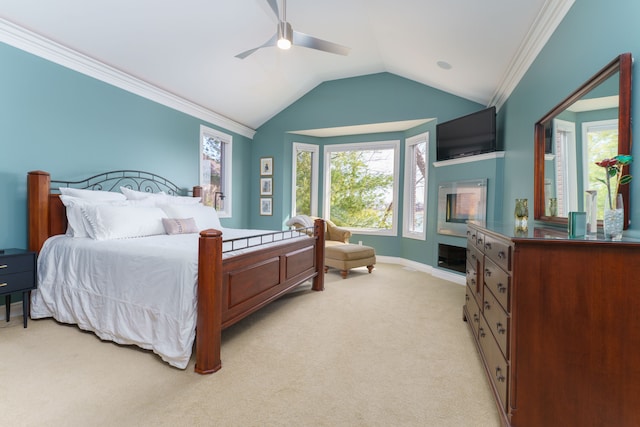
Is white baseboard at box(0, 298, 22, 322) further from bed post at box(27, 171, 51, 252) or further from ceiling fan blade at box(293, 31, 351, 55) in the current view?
ceiling fan blade at box(293, 31, 351, 55)

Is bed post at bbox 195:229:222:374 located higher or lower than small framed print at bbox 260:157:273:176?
lower

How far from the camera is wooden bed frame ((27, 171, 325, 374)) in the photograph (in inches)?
76.7

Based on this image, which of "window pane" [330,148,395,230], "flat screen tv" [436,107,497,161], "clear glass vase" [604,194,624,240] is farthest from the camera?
"window pane" [330,148,395,230]

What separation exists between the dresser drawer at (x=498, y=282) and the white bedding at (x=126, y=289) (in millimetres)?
1833

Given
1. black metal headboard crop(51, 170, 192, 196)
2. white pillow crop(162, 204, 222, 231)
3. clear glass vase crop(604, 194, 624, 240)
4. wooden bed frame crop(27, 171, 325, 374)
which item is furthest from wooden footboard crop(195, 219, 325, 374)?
black metal headboard crop(51, 170, 192, 196)

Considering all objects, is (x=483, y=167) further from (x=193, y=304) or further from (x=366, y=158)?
(x=193, y=304)

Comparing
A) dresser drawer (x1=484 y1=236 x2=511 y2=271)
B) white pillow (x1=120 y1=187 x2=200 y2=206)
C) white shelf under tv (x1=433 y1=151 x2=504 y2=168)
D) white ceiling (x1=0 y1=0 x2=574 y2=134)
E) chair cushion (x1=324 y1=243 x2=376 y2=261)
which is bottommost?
chair cushion (x1=324 y1=243 x2=376 y2=261)

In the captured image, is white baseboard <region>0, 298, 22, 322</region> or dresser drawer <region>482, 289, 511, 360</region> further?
white baseboard <region>0, 298, 22, 322</region>

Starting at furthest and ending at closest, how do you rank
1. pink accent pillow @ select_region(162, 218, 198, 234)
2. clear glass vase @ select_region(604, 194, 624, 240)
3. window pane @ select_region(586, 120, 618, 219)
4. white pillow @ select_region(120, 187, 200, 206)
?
white pillow @ select_region(120, 187, 200, 206)
pink accent pillow @ select_region(162, 218, 198, 234)
window pane @ select_region(586, 120, 618, 219)
clear glass vase @ select_region(604, 194, 624, 240)

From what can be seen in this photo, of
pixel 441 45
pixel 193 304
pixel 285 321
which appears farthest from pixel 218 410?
pixel 441 45

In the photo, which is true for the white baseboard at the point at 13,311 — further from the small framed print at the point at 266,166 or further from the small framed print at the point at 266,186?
the small framed print at the point at 266,166

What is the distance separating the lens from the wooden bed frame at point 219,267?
1.95 meters

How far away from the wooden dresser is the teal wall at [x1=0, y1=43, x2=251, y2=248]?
3997 mm

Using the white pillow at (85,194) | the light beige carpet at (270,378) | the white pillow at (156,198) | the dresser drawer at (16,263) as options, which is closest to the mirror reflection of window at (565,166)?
the light beige carpet at (270,378)
